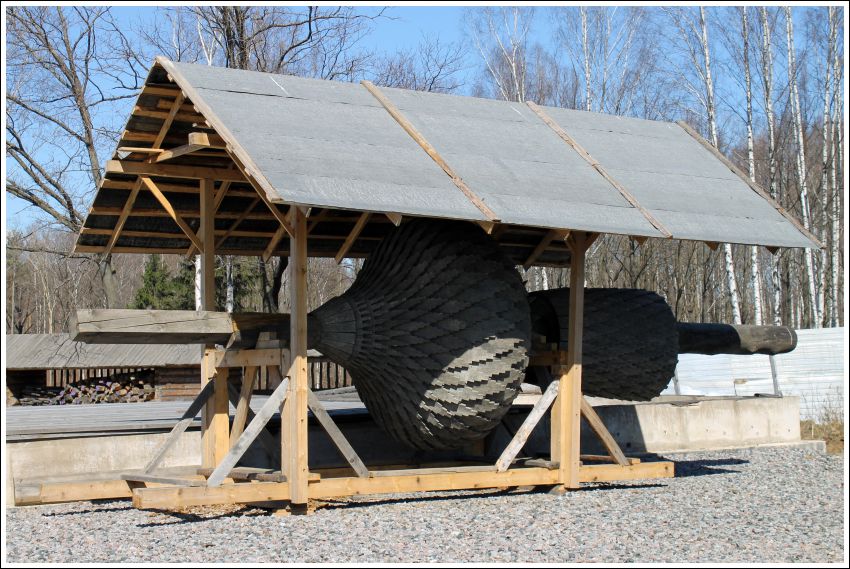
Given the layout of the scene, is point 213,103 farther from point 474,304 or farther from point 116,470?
point 116,470

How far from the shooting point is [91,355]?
24047mm

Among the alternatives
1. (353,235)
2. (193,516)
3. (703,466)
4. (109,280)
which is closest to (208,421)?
(193,516)

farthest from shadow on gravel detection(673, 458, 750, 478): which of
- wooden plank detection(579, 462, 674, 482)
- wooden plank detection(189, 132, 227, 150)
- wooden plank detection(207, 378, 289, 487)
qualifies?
wooden plank detection(189, 132, 227, 150)

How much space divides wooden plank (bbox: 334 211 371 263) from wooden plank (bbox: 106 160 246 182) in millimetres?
1330

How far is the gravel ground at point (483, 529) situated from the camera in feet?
24.2

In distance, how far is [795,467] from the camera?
12.9 metres

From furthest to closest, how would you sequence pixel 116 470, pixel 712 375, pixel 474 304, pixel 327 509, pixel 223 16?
pixel 223 16 → pixel 712 375 → pixel 116 470 → pixel 474 304 → pixel 327 509

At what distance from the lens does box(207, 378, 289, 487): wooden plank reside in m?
8.83

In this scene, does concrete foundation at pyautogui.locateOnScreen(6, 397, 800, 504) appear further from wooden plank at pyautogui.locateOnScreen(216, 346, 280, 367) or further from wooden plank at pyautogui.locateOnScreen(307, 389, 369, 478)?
wooden plank at pyautogui.locateOnScreen(307, 389, 369, 478)

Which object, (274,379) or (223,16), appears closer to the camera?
(274,379)

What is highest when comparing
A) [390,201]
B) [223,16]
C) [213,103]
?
[223,16]

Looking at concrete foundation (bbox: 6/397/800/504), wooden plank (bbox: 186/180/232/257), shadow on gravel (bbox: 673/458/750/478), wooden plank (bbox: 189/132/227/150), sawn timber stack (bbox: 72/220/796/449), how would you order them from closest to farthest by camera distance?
wooden plank (bbox: 189/132/227/150) → sawn timber stack (bbox: 72/220/796/449) → concrete foundation (bbox: 6/397/800/504) → wooden plank (bbox: 186/180/232/257) → shadow on gravel (bbox: 673/458/750/478)

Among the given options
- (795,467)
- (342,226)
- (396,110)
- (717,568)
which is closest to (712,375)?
(795,467)

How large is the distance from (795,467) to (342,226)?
596 cm
